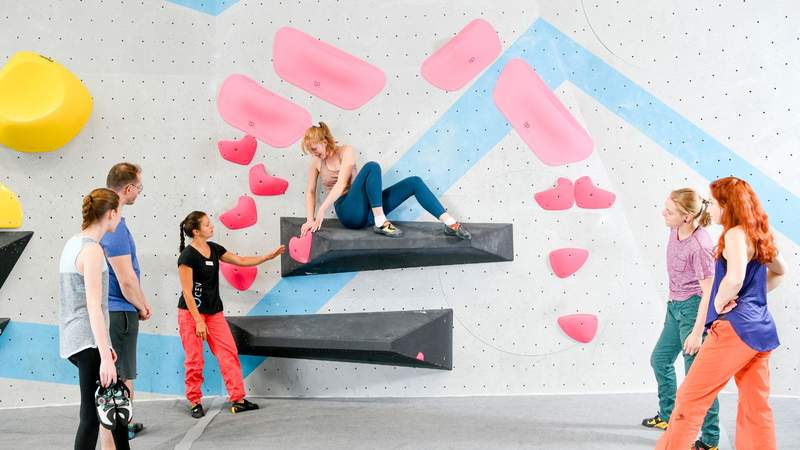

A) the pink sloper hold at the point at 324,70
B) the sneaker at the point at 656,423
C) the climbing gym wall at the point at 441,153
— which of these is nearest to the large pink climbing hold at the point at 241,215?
the climbing gym wall at the point at 441,153

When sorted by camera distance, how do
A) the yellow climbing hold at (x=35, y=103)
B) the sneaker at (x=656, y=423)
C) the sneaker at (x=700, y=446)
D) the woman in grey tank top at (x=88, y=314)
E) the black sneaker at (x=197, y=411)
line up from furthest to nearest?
the yellow climbing hold at (x=35, y=103), the black sneaker at (x=197, y=411), the sneaker at (x=656, y=423), the sneaker at (x=700, y=446), the woman in grey tank top at (x=88, y=314)

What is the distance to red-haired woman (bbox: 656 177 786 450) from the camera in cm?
237

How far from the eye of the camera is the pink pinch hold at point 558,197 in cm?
396

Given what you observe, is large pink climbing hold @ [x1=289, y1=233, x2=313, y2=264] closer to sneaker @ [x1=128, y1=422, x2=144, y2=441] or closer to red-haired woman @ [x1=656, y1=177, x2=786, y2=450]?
sneaker @ [x1=128, y1=422, x2=144, y2=441]

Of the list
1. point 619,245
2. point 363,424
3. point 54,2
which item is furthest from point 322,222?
point 54,2

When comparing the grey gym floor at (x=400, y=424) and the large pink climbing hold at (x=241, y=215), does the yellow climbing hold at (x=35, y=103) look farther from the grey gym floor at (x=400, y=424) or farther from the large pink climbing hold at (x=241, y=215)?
the grey gym floor at (x=400, y=424)

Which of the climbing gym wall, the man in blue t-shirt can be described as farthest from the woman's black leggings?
the climbing gym wall

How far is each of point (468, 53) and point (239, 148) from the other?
4.55ft

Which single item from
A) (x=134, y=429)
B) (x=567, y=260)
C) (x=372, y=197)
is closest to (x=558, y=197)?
(x=567, y=260)

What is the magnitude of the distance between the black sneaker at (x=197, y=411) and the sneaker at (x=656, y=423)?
217 centimetres

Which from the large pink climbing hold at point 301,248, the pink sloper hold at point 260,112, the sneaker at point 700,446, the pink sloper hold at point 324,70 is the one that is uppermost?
the pink sloper hold at point 324,70

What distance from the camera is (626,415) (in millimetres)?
3482

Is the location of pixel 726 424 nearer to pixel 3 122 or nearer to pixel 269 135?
pixel 269 135

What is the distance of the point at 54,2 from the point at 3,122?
74 centimetres
